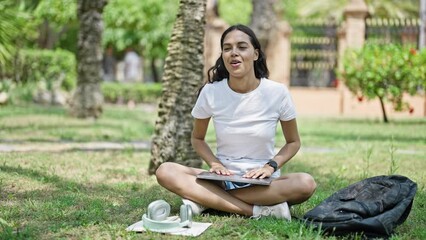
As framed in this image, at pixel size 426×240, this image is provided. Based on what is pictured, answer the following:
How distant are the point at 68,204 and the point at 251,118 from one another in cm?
166

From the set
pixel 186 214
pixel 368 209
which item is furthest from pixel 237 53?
pixel 368 209

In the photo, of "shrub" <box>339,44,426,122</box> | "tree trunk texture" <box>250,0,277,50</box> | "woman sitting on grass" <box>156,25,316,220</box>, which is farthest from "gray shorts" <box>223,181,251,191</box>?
"tree trunk texture" <box>250,0,277,50</box>

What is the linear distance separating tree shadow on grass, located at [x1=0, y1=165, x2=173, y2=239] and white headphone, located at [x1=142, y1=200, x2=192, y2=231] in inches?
10.7

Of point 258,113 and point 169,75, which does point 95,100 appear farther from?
point 258,113

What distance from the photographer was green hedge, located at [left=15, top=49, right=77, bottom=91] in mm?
22391

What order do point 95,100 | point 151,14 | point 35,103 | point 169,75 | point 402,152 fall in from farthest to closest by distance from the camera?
1. point 151,14
2. point 35,103
3. point 95,100
4. point 402,152
5. point 169,75

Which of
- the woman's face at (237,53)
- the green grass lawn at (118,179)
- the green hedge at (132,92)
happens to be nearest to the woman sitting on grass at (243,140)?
the woman's face at (237,53)

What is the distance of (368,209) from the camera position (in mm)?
4359

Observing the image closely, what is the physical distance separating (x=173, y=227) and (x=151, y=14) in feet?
89.5

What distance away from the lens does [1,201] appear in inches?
215

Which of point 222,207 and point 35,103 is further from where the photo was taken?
point 35,103

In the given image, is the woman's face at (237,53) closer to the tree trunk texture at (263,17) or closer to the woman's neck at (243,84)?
the woman's neck at (243,84)

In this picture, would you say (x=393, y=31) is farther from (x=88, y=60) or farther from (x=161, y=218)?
(x=161, y=218)

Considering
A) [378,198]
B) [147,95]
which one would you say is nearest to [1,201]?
[378,198]
